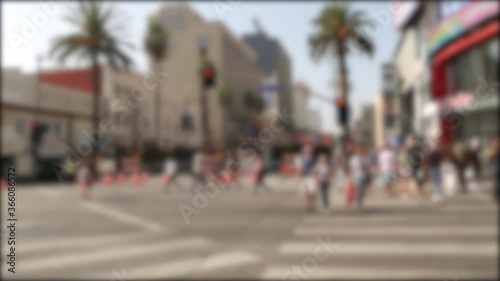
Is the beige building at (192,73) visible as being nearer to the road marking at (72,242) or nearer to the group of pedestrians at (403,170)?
the group of pedestrians at (403,170)

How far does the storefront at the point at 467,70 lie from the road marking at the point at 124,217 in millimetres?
12591

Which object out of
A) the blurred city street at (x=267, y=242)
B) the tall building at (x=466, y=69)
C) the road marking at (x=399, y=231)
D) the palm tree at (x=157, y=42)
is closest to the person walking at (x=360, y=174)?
the blurred city street at (x=267, y=242)

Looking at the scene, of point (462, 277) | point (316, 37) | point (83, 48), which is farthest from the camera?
point (83, 48)

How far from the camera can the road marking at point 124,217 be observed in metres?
10.6

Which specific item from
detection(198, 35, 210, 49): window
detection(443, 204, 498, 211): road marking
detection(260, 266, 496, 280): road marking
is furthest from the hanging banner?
detection(198, 35, 210, 49): window

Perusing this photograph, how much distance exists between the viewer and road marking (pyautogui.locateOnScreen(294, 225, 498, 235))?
8.84m

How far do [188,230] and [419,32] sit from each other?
21.9 m

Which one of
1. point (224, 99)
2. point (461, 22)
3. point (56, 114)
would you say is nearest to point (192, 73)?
point (224, 99)

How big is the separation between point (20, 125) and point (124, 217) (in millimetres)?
23945

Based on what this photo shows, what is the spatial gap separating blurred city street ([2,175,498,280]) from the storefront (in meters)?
7.17

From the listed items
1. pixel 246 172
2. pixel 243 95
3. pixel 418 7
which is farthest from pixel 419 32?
pixel 243 95

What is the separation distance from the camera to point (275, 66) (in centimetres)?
3175

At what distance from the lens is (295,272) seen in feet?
21.1

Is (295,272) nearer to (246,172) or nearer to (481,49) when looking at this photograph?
(481,49)
